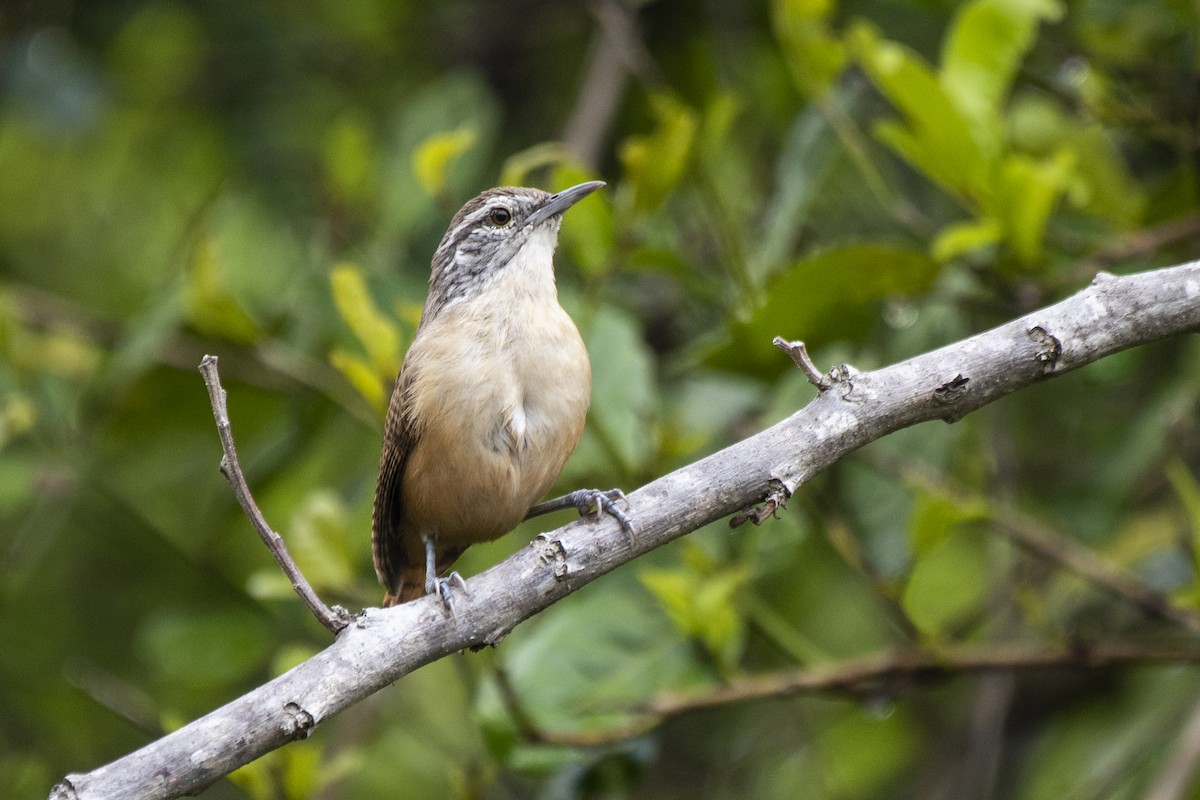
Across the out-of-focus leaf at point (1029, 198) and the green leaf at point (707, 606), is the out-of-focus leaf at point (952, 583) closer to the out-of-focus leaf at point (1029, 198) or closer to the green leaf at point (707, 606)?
the green leaf at point (707, 606)

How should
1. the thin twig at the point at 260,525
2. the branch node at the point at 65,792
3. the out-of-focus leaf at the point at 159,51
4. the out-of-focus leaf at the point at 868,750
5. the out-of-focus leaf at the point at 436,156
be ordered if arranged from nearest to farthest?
the branch node at the point at 65,792 → the thin twig at the point at 260,525 → the out-of-focus leaf at the point at 436,156 → the out-of-focus leaf at the point at 868,750 → the out-of-focus leaf at the point at 159,51

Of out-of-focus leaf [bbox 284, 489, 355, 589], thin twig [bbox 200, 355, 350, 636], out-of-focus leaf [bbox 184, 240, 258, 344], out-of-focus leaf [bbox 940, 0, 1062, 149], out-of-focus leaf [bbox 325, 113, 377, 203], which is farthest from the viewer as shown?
out-of-focus leaf [bbox 325, 113, 377, 203]

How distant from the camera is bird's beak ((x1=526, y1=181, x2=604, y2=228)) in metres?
4.27

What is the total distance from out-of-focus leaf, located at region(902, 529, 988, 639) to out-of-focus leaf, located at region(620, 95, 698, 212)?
167 cm

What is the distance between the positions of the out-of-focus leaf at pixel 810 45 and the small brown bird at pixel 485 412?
877 millimetres

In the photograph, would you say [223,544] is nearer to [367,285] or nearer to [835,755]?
[367,285]

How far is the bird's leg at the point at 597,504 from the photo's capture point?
2891 mm

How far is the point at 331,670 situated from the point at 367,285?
261 cm

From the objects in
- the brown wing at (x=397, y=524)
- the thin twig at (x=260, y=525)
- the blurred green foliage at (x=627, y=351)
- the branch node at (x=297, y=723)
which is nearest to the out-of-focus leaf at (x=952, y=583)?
the blurred green foliage at (x=627, y=351)

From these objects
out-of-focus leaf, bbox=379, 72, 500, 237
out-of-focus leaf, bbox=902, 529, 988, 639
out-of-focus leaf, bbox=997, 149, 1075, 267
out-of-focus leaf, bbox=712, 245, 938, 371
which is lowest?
out-of-focus leaf, bbox=902, 529, 988, 639

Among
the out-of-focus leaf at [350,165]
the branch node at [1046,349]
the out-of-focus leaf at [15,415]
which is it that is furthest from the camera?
the out-of-focus leaf at [350,165]

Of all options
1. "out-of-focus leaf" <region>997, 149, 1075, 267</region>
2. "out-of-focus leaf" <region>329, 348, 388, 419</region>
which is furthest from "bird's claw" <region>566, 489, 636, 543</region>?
"out-of-focus leaf" <region>997, 149, 1075, 267</region>

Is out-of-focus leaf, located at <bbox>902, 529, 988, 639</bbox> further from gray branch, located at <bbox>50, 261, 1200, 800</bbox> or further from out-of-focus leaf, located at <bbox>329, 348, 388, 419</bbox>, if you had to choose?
out-of-focus leaf, located at <bbox>329, 348, 388, 419</bbox>

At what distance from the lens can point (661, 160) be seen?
4371mm
